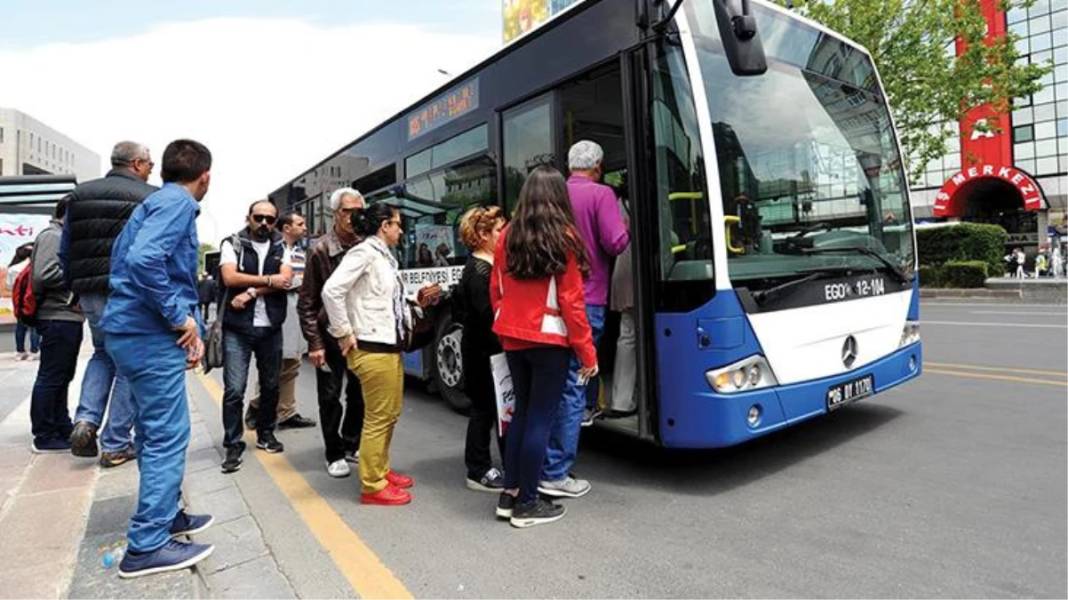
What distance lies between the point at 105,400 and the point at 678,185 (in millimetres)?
4368

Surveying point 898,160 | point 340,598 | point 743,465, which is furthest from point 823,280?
point 340,598

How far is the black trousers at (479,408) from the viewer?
13.1 ft

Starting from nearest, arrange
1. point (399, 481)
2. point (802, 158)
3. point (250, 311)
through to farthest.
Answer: point (399, 481) < point (802, 158) < point (250, 311)

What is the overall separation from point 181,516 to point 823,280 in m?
3.91

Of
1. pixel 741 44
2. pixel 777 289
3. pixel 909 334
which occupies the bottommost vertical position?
pixel 909 334

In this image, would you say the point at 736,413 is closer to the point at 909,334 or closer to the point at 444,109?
the point at 909,334

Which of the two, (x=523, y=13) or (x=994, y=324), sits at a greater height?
(x=523, y=13)

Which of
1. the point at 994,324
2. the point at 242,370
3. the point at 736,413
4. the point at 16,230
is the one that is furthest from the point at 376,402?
the point at 16,230

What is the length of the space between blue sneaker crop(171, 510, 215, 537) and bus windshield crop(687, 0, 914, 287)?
3.15 m

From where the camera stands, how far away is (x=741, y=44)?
3543 millimetres

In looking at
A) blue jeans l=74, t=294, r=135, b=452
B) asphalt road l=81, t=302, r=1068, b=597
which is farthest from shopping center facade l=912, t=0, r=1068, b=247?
blue jeans l=74, t=294, r=135, b=452

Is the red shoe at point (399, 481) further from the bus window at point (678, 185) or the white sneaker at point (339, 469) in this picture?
the bus window at point (678, 185)

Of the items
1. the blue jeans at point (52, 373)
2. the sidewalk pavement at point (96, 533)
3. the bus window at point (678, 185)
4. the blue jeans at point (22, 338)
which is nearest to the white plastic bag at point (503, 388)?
the bus window at point (678, 185)

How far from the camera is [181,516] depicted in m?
3.39
